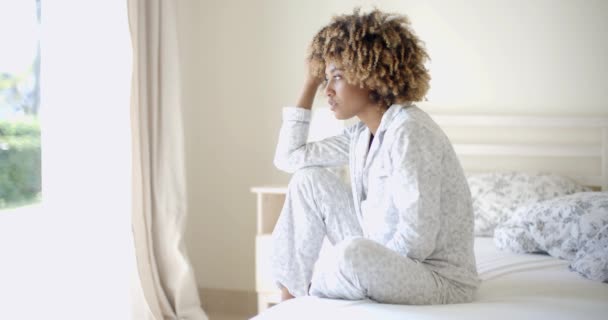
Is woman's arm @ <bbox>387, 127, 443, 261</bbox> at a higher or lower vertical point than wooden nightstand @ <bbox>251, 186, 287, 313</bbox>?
higher

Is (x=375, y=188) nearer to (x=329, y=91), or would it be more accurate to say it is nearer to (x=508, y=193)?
(x=329, y=91)

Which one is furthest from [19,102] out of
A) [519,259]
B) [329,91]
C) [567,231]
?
[567,231]

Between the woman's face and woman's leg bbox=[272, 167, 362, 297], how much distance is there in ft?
0.66

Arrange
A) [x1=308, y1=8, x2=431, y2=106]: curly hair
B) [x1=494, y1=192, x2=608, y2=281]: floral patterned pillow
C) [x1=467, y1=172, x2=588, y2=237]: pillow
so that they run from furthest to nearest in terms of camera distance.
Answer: [x1=467, y1=172, x2=588, y2=237]: pillow, [x1=494, y1=192, x2=608, y2=281]: floral patterned pillow, [x1=308, y1=8, x2=431, y2=106]: curly hair

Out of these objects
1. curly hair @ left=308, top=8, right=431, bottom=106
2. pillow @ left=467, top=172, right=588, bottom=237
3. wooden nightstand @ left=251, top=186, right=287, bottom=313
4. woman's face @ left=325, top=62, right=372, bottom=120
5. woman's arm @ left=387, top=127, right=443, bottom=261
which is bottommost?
wooden nightstand @ left=251, top=186, right=287, bottom=313

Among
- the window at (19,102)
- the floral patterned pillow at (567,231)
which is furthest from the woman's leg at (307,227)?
the window at (19,102)

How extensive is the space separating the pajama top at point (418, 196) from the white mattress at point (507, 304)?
0.41 ft

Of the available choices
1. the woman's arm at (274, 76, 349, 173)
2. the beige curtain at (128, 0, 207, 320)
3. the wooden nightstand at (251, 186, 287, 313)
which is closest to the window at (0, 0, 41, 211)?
the beige curtain at (128, 0, 207, 320)

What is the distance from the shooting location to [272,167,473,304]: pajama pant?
1562 mm

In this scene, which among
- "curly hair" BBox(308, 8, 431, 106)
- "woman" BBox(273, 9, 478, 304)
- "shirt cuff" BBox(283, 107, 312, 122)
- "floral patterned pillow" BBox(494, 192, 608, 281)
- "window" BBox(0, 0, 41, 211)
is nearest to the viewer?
"woman" BBox(273, 9, 478, 304)

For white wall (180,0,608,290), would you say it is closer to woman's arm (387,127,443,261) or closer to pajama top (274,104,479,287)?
pajama top (274,104,479,287)

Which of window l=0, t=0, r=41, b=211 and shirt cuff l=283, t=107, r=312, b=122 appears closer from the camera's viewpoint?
shirt cuff l=283, t=107, r=312, b=122

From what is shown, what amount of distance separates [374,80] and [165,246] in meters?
1.48

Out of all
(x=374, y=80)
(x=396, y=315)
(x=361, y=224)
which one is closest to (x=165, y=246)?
(x=361, y=224)
